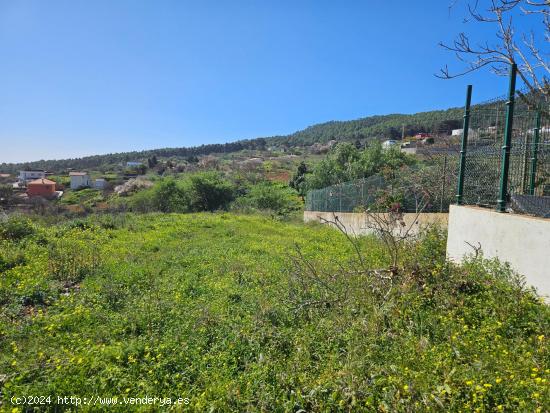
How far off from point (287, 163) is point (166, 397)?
2401 inches

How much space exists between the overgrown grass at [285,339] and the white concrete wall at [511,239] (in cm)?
23

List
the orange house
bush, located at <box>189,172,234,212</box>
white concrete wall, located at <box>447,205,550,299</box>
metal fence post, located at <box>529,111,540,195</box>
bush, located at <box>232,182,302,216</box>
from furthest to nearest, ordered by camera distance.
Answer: the orange house, bush, located at <box>232,182,302,216</box>, bush, located at <box>189,172,234,212</box>, metal fence post, located at <box>529,111,540,195</box>, white concrete wall, located at <box>447,205,550,299</box>

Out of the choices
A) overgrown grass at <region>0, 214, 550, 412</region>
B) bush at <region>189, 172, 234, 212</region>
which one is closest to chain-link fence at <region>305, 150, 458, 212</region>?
overgrown grass at <region>0, 214, 550, 412</region>

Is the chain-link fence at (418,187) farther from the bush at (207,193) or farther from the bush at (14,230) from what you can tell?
the bush at (207,193)

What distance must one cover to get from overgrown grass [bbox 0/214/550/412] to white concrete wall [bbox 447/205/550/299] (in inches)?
9.1

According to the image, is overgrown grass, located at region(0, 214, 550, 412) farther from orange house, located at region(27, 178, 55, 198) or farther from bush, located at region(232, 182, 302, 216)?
orange house, located at region(27, 178, 55, 198)

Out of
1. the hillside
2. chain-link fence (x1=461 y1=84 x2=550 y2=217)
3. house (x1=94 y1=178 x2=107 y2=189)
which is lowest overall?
house (x1=94 y1=178 x2=107 y2=189)

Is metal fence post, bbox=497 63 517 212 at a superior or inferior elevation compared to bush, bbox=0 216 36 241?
superior

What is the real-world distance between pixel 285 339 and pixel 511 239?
3.14 meters

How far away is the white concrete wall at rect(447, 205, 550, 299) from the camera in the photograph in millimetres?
3592

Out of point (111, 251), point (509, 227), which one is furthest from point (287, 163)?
point (509, 227)

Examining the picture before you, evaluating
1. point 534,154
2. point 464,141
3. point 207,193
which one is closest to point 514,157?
point 534,154

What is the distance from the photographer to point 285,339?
3.59 m

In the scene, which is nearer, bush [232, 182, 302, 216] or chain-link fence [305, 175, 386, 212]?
chain-link fence [305, 175, 386, 212]
